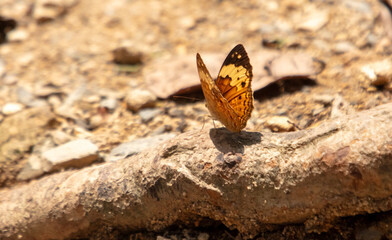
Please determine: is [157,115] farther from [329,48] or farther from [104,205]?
[329,48]

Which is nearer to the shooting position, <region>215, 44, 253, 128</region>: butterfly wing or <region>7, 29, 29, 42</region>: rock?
<region>215, 44, 253, 128</region>: butterfly wing

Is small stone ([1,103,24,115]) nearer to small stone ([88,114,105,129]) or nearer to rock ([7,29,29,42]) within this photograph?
small stone ([88,114,105,129])

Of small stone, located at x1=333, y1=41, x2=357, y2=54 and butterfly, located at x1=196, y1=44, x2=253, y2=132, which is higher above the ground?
butterfly, located at x1=196, y1=44, x2=253, y2=132

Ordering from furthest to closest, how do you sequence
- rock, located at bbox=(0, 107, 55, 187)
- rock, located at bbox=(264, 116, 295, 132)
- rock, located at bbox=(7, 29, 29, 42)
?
1. rock, located at bbox=(7, 29, 29, 42)
2. rock, located at bbox=(0, 107, 55, 187)
3. rock, located at bbox=(264, 116, 295, 132)

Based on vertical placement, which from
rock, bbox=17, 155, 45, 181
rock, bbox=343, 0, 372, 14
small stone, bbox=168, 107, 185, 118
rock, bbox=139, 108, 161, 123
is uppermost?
rock, bbox=343, 0, 372, 14

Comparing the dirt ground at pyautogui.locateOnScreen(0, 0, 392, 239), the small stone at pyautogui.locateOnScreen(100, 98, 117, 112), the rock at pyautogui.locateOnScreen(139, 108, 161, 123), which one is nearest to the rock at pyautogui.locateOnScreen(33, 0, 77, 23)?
the dirt ground at pyautogui.locateOnScreen(0, 0, 392, 239)

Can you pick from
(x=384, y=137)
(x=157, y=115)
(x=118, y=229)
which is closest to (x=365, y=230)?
(x=384, y=137)
